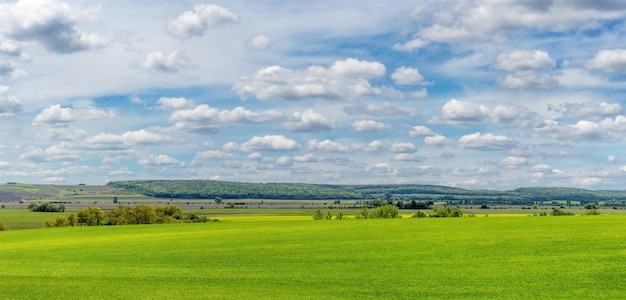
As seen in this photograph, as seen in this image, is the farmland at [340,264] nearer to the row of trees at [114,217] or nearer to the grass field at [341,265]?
the grass field at [341,265]

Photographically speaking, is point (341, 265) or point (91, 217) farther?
point (91, 217)

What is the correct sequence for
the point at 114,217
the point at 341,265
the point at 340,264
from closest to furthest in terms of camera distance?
the point at 341,265, the point at 340,264, the point at 114,217

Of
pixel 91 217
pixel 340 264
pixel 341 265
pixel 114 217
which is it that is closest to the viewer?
pixel 341 265

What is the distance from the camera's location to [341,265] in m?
42.3

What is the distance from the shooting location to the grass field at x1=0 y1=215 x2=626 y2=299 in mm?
31281

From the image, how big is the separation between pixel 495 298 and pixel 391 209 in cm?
10432

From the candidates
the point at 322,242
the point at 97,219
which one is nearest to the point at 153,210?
the point at 97,219

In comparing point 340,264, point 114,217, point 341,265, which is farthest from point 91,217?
point 341,265

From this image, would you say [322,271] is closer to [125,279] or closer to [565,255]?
[125,279]

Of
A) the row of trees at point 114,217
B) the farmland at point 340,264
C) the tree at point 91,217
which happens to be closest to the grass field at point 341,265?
the farmland at point 340,264

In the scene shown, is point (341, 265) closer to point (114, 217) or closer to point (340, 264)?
point (340, 264)

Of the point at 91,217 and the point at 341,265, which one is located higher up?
the point at 91,217

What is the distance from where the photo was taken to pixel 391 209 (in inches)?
5221

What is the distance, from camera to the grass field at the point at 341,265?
31281mm
